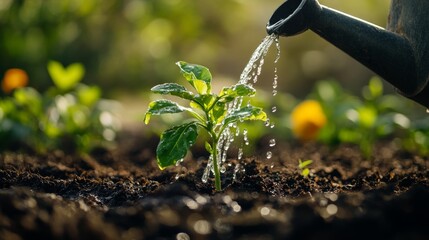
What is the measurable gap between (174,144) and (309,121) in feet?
7.09

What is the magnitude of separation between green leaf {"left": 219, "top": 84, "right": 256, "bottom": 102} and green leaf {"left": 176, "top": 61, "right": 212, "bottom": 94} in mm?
106

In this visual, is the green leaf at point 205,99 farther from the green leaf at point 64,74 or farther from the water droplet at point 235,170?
the green leaf at point 64,74

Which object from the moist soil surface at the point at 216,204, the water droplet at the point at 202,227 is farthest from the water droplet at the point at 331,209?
the water droplet at the point at 202,227

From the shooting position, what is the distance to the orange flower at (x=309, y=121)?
14.6 ft

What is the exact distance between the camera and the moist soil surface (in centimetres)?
172

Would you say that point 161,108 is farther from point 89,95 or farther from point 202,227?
point 89,95

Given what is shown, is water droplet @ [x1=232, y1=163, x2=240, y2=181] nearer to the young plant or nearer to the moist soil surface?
the moist soil surface

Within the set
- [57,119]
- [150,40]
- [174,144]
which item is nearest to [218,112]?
[174,144]

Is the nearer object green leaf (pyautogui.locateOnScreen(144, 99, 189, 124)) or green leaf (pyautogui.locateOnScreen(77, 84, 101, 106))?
green leaf (pyautogui.locateOnScreen(144, 99, 189, 124))

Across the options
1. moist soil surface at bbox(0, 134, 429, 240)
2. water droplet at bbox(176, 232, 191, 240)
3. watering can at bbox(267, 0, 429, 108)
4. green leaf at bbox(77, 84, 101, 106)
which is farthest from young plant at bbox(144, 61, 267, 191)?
green leaf at bbox(77, 84, 101, 106)

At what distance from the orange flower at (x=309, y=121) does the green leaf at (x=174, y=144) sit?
209 cm

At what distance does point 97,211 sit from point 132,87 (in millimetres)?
6085

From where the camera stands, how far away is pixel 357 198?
2.01 metres

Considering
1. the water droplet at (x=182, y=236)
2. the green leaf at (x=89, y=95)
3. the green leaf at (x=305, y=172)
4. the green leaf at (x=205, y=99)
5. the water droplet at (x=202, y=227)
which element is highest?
the green leaf at (x=89, y=95)
